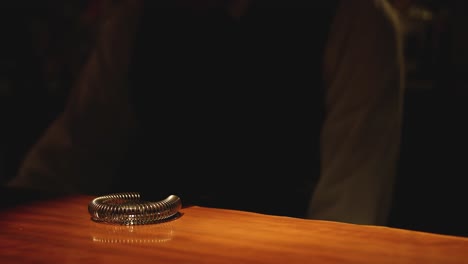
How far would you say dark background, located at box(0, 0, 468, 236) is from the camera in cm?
311

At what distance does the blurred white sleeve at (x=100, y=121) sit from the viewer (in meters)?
2.11

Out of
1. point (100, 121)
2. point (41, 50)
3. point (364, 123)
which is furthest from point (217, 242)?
point (41, 50)

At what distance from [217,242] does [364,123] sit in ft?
3.24

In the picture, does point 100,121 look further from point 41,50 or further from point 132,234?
point 41,50

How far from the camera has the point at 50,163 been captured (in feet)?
6.72

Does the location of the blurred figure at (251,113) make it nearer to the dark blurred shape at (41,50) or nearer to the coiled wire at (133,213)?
the coiled wire at (133,213)

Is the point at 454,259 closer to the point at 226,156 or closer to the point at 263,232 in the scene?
the point at 263,232

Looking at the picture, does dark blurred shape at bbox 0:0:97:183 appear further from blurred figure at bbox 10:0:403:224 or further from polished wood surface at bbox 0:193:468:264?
polished wood surface at bbox 0:193:468:264

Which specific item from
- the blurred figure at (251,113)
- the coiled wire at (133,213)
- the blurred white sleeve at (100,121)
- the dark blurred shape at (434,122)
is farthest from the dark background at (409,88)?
the coiled wire at (133,213)

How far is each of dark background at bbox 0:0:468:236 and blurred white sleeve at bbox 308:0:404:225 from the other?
1160 millimetres

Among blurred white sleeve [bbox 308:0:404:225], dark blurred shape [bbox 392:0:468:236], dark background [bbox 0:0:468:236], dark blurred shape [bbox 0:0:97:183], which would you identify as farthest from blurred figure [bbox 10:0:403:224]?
dark blurred shape [bbox 0:0:97:183]

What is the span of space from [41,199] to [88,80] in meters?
1.10

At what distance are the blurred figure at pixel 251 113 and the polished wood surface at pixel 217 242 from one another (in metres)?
0.83

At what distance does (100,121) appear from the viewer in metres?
2.21
